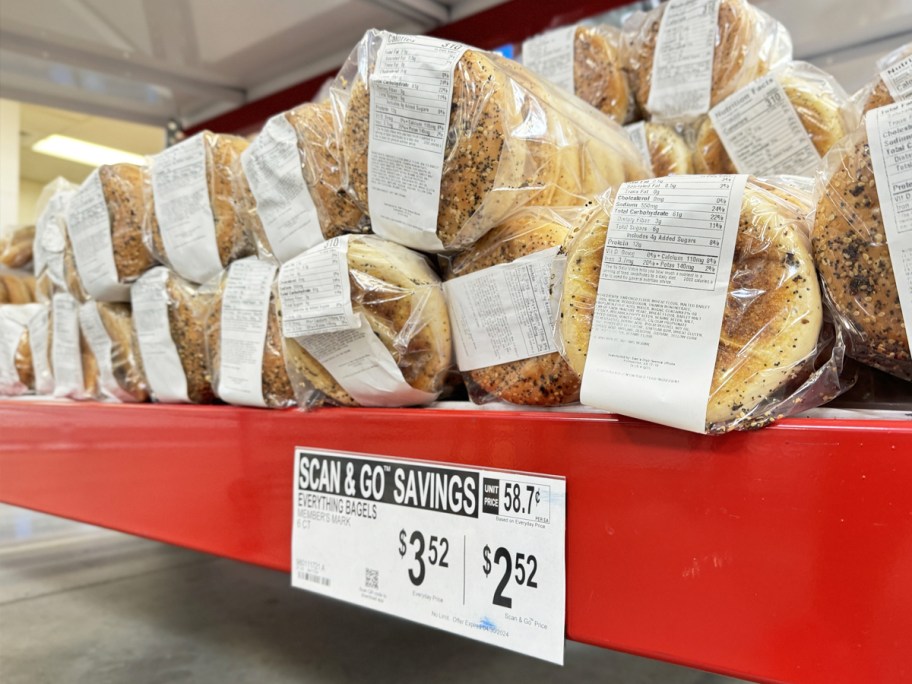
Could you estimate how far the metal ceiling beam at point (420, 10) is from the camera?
1993 millimetres

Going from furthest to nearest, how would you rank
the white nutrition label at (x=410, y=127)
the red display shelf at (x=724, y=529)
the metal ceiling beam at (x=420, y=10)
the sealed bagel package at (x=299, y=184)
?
the metal ceiling beam at (x=420, y=10) < the sealed bagel package at (x=299, y=184) < the white nutrition label at (x=410, y=127) < the red display shelf at (x=724, y=529)

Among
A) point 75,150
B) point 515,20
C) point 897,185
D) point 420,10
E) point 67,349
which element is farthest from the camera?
point 75,150

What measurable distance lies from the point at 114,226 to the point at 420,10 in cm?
128

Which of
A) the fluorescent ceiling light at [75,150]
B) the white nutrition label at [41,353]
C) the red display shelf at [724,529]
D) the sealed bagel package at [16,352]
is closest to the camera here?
the red display shelf at [724,529]

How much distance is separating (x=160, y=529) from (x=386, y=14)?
165 centimetres

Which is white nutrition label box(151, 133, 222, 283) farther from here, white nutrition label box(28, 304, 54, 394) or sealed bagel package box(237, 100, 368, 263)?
white nutrition label box(28, 304, 54, 394)

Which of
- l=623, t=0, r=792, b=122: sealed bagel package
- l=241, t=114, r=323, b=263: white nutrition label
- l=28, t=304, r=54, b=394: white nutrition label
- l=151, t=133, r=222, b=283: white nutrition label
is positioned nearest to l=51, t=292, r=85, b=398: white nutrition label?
l=28, t=304, r=54, b=394: white nutrition label

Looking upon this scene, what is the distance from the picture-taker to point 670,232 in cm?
53

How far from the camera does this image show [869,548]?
17.9 inches

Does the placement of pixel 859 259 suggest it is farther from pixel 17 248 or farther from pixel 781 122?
pixel 17 248

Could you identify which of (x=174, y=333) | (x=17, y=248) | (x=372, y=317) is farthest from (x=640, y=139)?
(x=17, y=248)

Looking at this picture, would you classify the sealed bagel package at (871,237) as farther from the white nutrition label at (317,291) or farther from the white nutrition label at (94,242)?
the white nutrition label at (94,242)

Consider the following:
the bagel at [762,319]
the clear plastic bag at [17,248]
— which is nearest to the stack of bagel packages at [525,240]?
the bagel at [762,319]

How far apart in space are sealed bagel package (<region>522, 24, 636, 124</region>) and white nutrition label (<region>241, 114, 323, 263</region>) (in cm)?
44
